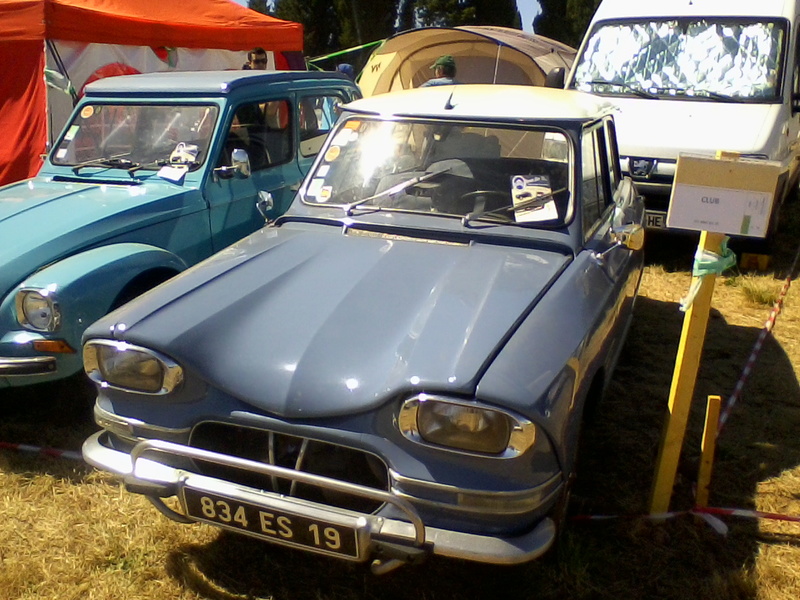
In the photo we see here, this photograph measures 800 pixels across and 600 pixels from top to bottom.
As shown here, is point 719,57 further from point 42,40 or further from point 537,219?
point 42,40

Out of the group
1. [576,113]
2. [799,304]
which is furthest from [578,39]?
[576,113]

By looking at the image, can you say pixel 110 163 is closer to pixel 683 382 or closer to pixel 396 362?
pixel 396 362

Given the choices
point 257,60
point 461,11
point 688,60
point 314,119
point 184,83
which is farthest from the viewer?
point 461,11

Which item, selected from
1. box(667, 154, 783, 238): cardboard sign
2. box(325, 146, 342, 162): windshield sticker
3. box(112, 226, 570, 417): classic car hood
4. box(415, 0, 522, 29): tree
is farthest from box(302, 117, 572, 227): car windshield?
box(415, 0, 522, 29): tree

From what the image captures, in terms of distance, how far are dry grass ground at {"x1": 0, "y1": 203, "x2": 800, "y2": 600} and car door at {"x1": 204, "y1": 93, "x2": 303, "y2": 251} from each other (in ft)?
4.35

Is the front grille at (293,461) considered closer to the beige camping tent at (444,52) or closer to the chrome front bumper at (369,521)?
the chrome front bumper at (369,521)

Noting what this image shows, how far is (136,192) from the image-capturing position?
4.08 m

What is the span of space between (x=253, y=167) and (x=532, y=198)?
2.19m

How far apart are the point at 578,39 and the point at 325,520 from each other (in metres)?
24.4

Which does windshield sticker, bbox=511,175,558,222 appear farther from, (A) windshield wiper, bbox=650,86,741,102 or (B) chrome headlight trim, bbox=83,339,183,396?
(A) windshield wiper, bbox=650,86,741,102

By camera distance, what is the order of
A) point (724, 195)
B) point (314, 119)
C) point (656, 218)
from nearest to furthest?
point (724, 195) → point (314, 119) → point (656, 218)

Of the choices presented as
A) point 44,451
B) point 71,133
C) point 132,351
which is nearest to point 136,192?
point 71,133

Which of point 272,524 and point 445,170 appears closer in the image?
point 272,524

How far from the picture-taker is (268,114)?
4.75 metres
